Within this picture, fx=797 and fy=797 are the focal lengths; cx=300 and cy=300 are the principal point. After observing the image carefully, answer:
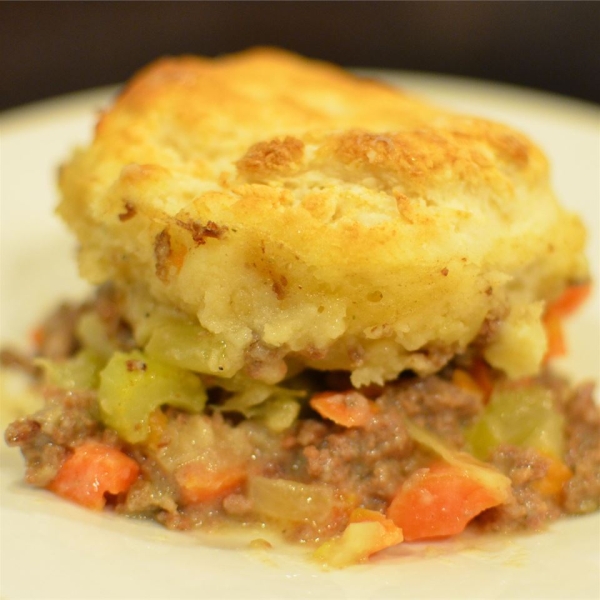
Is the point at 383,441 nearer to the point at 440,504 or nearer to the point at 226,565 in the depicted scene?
the point at 440,504

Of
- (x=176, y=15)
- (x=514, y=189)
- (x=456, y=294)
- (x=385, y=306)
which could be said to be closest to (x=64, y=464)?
(x=385, y=306)

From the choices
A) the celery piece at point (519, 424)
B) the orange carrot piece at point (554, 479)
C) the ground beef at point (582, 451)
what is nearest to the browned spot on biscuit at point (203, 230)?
the celery piece at point (519, 424)

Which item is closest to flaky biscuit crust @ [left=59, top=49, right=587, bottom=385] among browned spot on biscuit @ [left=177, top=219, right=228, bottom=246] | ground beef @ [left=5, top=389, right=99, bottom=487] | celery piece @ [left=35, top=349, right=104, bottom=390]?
browned spot on biscuit @ [left=177, top=219, right=228, bottom=246]

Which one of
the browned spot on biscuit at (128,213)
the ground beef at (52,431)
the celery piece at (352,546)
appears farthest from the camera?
the browned spot on biscuit at (128,213)

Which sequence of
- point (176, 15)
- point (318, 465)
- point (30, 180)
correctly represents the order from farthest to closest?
point (176, 15) → point (30, 180) → point (318, 465)

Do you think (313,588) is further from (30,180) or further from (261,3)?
(261,3)

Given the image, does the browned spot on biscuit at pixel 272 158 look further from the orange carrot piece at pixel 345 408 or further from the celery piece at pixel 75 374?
the celery piece at pixel 75 374
